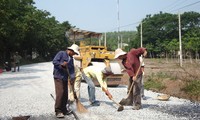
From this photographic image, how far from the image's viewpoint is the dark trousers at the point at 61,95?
31.1ft

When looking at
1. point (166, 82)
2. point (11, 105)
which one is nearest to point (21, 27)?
point (166, 82)

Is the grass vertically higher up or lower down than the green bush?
higher up

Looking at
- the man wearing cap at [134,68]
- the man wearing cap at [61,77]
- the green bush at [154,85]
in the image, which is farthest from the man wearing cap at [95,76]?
the green bush at [154,85]

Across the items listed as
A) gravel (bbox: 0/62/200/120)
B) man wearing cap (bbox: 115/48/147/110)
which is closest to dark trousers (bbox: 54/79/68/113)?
gravel (bbox: 0/62/200/120)

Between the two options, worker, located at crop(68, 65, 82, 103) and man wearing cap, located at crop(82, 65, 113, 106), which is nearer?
man wearing cap, located at crop(82, 65, 113, 106)

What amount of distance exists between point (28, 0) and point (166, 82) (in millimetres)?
42728

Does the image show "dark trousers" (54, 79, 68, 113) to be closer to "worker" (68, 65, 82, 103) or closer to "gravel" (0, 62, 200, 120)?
"gravel" (0, 62, 200, 120)

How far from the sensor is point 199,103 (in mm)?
11859

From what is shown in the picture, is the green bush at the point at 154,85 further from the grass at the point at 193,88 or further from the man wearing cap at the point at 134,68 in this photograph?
the man wearing cap at the point at 134,68

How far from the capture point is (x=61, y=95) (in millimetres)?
9547

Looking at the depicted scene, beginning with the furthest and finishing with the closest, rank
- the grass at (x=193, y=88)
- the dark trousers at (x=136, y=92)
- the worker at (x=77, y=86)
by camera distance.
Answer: the grass at (x=193, y=88) < the worker at (x=77, y=86) < the dark trousers at (x=136, y=92)

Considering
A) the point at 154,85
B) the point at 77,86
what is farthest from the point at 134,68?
the point at 154,85

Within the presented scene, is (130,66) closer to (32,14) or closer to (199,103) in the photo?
(199,103)

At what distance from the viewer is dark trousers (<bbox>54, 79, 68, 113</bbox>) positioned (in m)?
9.48
